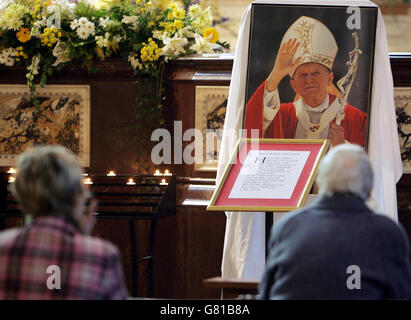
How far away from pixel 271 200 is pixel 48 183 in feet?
7.63

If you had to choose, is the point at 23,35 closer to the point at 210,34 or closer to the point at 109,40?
the point at 109,40

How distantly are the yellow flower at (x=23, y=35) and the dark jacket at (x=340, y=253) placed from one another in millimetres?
3858

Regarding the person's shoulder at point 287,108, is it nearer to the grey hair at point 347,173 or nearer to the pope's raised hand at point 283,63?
the pope's raised hand at point 283,63

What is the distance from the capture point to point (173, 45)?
6613 millimetres

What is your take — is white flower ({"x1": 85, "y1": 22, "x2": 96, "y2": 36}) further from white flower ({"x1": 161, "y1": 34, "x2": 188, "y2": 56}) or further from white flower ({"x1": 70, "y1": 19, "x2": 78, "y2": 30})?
white flower ({"x1": 161, "y1": 34, "x2": 188, "y2": 56})

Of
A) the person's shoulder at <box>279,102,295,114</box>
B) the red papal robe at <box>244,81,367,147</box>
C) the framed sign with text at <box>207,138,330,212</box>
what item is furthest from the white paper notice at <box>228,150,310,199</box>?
the person's shoulder at <box>279,102,295,114</box>

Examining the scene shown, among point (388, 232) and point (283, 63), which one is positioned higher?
point (283, 63)

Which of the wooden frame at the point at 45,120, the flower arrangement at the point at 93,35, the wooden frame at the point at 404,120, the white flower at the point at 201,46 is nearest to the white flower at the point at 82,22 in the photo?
the flower arrangement at the point at 93,35

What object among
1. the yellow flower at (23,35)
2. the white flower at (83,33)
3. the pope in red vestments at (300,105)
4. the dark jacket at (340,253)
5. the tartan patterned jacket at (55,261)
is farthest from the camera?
the yellow flower at (23,35)

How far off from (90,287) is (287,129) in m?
3.33

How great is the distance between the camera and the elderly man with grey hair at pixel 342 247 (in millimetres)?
3414

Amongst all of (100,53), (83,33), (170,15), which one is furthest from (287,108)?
(83,33)

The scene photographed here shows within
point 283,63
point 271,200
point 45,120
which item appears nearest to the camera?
point 271,200
